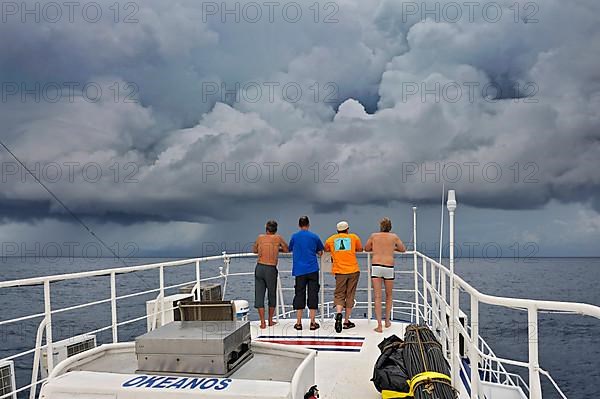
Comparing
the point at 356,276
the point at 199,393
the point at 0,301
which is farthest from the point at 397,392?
the point at 0,301

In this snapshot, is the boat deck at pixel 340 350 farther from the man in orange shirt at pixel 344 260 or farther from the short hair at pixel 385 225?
the short hair at pixel 385 225

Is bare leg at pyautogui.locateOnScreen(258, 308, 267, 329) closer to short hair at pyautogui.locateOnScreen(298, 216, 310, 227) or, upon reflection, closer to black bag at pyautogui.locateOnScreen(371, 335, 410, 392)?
short hair at pyautogui.locateOnScreen(298, 216, 310, 227)

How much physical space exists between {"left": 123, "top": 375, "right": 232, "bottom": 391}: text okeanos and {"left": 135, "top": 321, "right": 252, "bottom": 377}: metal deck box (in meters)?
0.11

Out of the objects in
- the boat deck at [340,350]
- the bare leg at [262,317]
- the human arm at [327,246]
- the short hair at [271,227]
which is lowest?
the boat deck at [340,350]

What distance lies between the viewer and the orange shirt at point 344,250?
6.75 metres

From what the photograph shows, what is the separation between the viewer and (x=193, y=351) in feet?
7.85

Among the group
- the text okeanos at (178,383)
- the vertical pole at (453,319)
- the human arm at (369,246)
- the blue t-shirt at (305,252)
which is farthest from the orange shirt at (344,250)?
the text okeanos at (178,383)

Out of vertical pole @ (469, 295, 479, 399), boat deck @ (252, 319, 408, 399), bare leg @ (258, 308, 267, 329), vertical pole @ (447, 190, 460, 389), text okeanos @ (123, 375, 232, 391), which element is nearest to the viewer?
text okeanos @ (123, 375, 232, 391)

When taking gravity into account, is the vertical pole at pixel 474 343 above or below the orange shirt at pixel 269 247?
below

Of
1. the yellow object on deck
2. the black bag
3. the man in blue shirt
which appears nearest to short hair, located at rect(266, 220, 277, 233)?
the man in blue shirt

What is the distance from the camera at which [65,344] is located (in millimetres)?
4500

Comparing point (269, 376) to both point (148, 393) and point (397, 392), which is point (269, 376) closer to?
point (148, 393)

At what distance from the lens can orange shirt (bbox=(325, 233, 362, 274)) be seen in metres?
6.75

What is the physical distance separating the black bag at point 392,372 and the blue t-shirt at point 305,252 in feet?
7.06
